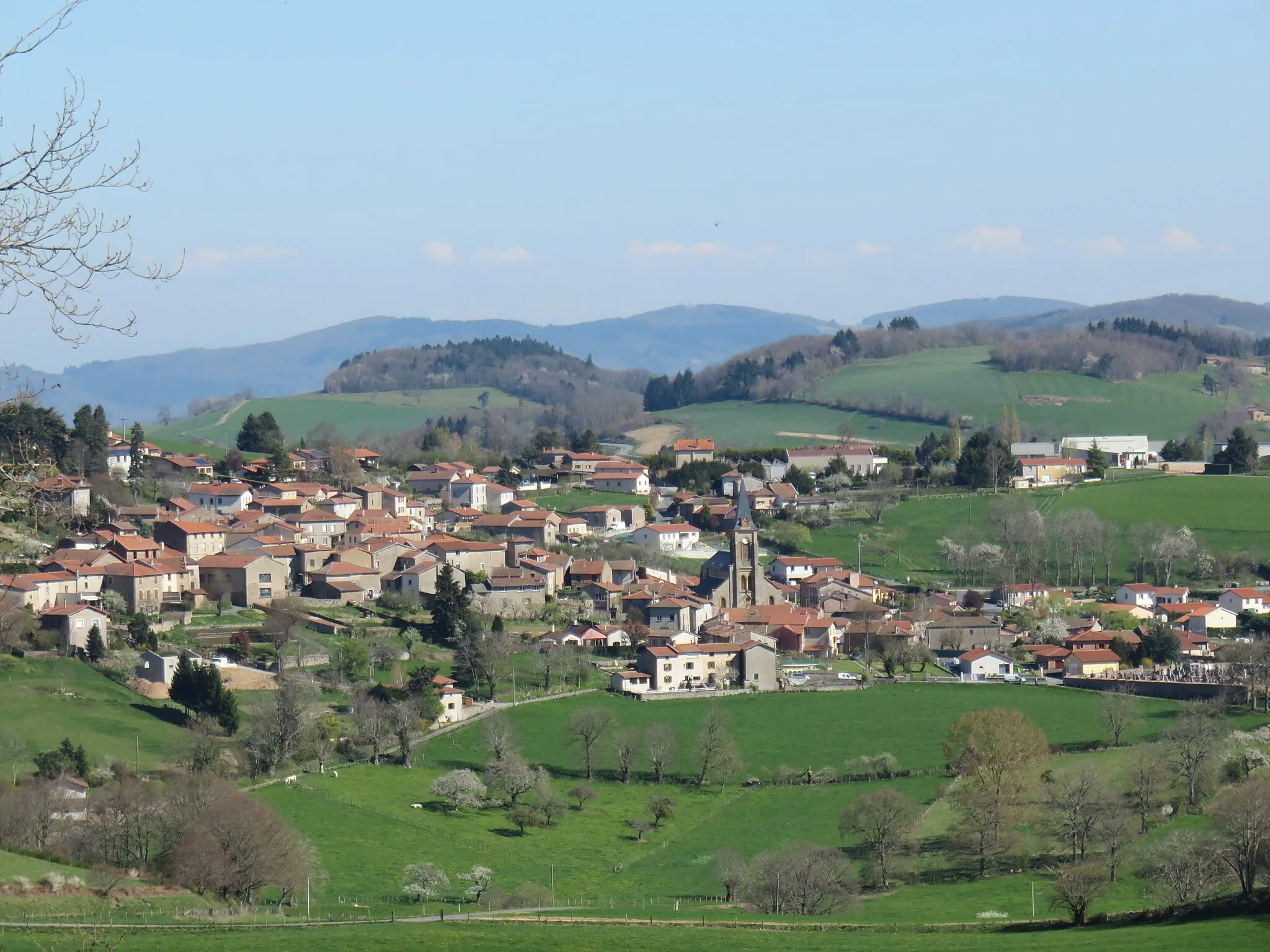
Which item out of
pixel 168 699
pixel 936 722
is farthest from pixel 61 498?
pixel 936 722

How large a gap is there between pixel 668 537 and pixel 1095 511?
20.4 metres

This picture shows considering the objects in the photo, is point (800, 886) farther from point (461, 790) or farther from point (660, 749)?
point (660, 749)

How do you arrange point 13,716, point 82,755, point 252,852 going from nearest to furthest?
1. point 252,852
2. point 82,755
3. point 13,716

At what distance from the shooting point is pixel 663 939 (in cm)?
2502

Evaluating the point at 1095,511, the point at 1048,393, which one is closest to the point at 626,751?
the point at 1095,511

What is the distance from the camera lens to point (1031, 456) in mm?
89562

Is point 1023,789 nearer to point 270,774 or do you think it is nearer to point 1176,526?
point 270,774

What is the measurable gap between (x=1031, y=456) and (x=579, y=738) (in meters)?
51.2

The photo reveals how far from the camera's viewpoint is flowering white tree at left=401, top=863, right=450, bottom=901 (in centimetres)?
3092

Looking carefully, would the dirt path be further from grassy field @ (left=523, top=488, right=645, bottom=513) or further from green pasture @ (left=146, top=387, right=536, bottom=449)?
grassy field @ (left=523, top=488, right=645, bottom=513)

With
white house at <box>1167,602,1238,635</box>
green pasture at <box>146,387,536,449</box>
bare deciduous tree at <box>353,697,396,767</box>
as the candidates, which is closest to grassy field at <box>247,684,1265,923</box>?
bare deciduous tree at <box>353,697,396,767</box>

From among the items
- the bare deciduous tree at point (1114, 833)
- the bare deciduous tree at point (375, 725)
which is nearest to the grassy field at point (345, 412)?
the bare deciduous tree at point (375, 725)

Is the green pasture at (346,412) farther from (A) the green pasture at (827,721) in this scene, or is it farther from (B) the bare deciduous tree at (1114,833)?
(B) the bare deciduous tree at (1114,833)

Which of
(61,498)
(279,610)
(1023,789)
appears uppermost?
(61,498)
